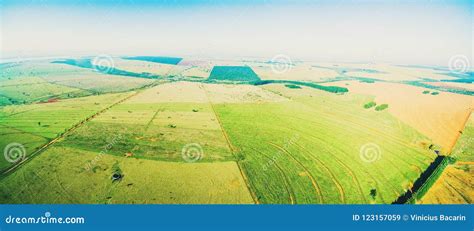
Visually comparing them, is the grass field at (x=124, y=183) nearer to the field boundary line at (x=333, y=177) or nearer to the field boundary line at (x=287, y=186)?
the field boundary line at (x=287, y=186)

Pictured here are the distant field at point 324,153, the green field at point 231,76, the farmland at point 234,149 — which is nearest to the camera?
the farmland at point 234,149

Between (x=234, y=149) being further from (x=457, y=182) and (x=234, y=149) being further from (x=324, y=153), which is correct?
(x=457, y=182)

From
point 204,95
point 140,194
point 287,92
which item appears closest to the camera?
point 140,194

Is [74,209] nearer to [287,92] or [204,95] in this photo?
[204,95]

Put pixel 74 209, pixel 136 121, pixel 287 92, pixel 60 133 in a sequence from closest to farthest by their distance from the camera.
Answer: pixel 74 209
pixel 60 133
pixel 136 121
pixel 287 92

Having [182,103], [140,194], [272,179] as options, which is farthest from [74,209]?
[182,103]

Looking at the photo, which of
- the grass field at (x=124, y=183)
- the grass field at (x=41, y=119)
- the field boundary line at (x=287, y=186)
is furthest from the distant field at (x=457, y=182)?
the grass field at (x=41, y=119)

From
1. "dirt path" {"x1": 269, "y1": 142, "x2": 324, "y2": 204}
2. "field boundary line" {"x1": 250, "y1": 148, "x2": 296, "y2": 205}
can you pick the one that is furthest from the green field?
"field boundary line" {"x1": 250, "y1": 148, "x2": 296, "y2": 205}
